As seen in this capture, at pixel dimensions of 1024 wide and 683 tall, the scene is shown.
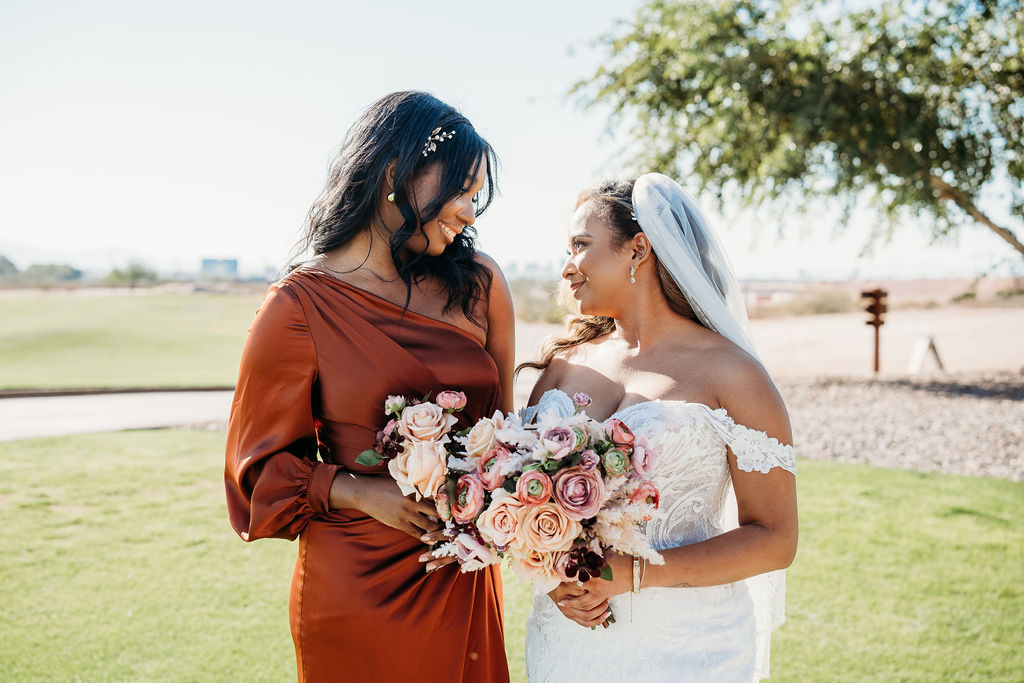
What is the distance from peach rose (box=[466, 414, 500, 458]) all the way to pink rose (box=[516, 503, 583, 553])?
0.22m

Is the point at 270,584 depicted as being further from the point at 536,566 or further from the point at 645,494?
the point at 645,494

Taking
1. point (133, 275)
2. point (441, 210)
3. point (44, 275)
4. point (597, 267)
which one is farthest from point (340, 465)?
point (133, 275)

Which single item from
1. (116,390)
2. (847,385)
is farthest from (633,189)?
(116,390)

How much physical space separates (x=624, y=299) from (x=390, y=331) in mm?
898

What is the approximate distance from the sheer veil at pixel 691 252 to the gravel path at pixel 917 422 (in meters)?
8.34

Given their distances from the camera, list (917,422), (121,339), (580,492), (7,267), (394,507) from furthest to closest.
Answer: (7,267) → (121,339) → (917,422) → (394,507) → (580,492)

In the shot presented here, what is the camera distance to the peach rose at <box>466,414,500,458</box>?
210cm

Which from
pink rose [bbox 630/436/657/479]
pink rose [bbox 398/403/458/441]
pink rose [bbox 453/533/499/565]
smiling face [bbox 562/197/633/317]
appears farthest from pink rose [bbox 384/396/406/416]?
smiling face [bbox 562/197/633/317]

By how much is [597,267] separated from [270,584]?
4760 mm

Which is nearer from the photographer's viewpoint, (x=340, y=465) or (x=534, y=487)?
(x=534, y=487)

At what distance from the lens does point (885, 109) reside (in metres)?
13.4

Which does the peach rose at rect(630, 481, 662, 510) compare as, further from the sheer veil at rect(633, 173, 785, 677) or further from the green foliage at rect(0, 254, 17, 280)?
the green foliage at rect(0, 254, 17, 280)

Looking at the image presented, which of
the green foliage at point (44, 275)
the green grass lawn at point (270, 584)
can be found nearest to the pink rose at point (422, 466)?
the green grass lawn at point (270, 584)

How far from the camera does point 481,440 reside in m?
2.10
